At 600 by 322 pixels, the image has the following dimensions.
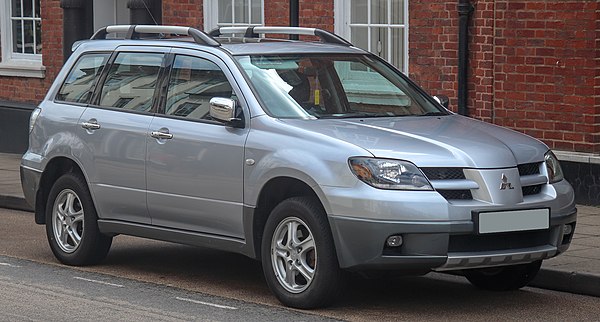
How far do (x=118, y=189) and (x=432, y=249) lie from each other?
2766 mm

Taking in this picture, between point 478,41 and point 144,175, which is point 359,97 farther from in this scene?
point 478,41

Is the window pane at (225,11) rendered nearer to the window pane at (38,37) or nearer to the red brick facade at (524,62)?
the red brick facade at (524,62)

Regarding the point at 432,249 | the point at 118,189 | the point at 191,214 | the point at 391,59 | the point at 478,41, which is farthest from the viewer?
the point at 391,59

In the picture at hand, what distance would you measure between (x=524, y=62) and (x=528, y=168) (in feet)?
17.5

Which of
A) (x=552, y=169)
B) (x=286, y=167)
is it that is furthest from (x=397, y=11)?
(x=286, y=167)

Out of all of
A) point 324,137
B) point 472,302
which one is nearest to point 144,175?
point 324,137

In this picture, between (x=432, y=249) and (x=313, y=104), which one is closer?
(x=432, y=249)

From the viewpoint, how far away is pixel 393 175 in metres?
8.20

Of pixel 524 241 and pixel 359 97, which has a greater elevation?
pixel 359 97

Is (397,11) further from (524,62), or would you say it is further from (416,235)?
(416,235)

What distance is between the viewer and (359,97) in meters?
9.48

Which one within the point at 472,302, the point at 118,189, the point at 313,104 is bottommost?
the point at 472,302

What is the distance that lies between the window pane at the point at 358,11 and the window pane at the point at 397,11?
449 mm

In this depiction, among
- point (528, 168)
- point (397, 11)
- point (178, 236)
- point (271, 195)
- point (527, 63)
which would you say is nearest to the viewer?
point (528, 168)
